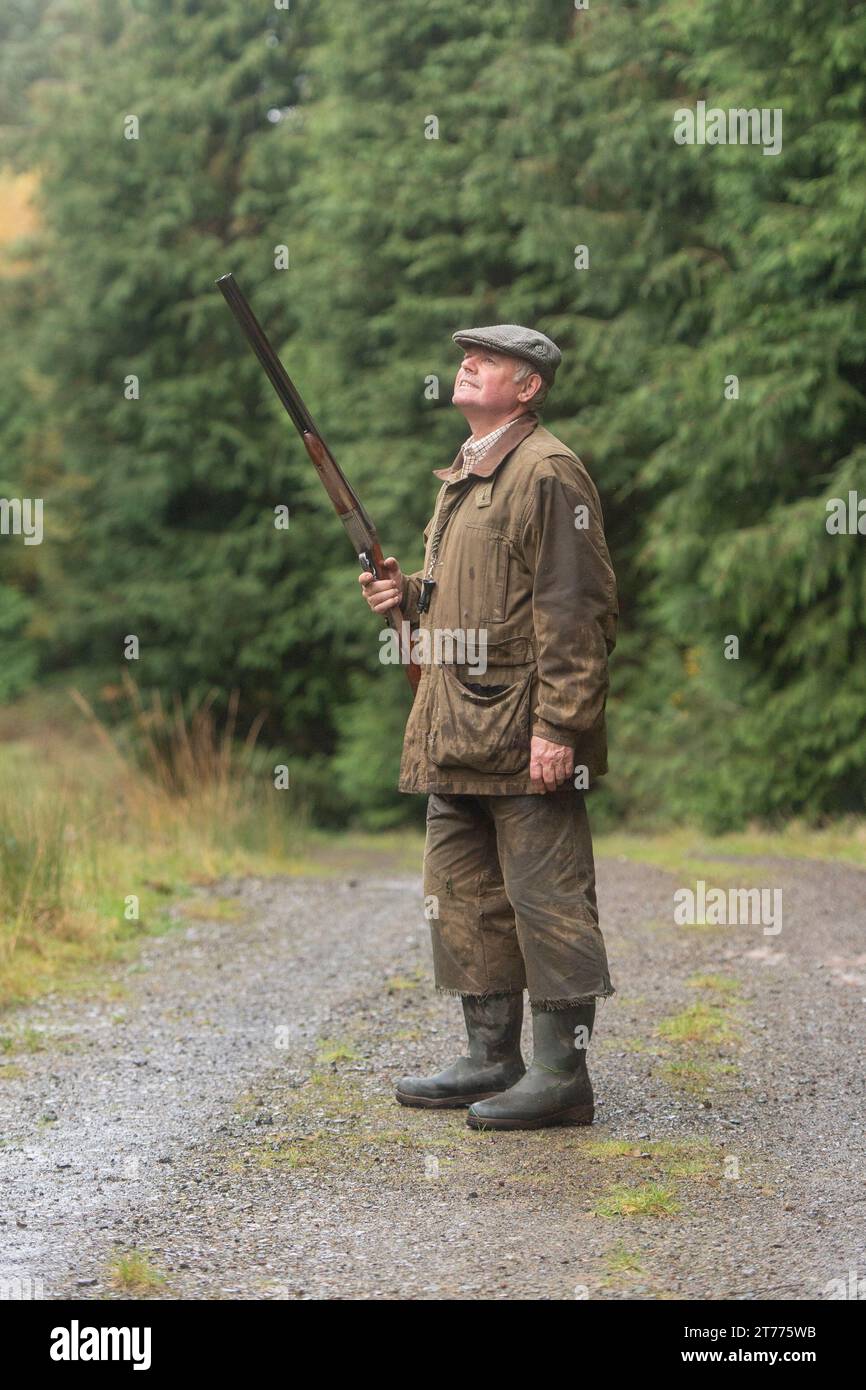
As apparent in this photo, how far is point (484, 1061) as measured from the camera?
4.96 metres

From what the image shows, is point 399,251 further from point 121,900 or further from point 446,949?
point 446,949

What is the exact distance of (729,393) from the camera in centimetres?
1109

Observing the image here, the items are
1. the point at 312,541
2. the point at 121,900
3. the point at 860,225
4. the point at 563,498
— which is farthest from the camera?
the point at 312,541

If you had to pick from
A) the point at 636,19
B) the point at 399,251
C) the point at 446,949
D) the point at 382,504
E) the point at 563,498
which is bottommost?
the point at 446,949

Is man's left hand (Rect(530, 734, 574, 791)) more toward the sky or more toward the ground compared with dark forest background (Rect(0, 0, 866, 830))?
more toward the ground

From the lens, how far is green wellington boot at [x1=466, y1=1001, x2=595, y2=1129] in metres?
4.68

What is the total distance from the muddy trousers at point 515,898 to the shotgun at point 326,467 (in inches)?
18.6

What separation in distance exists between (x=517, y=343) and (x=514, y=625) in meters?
0.77

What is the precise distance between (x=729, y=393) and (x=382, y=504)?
4685mm
